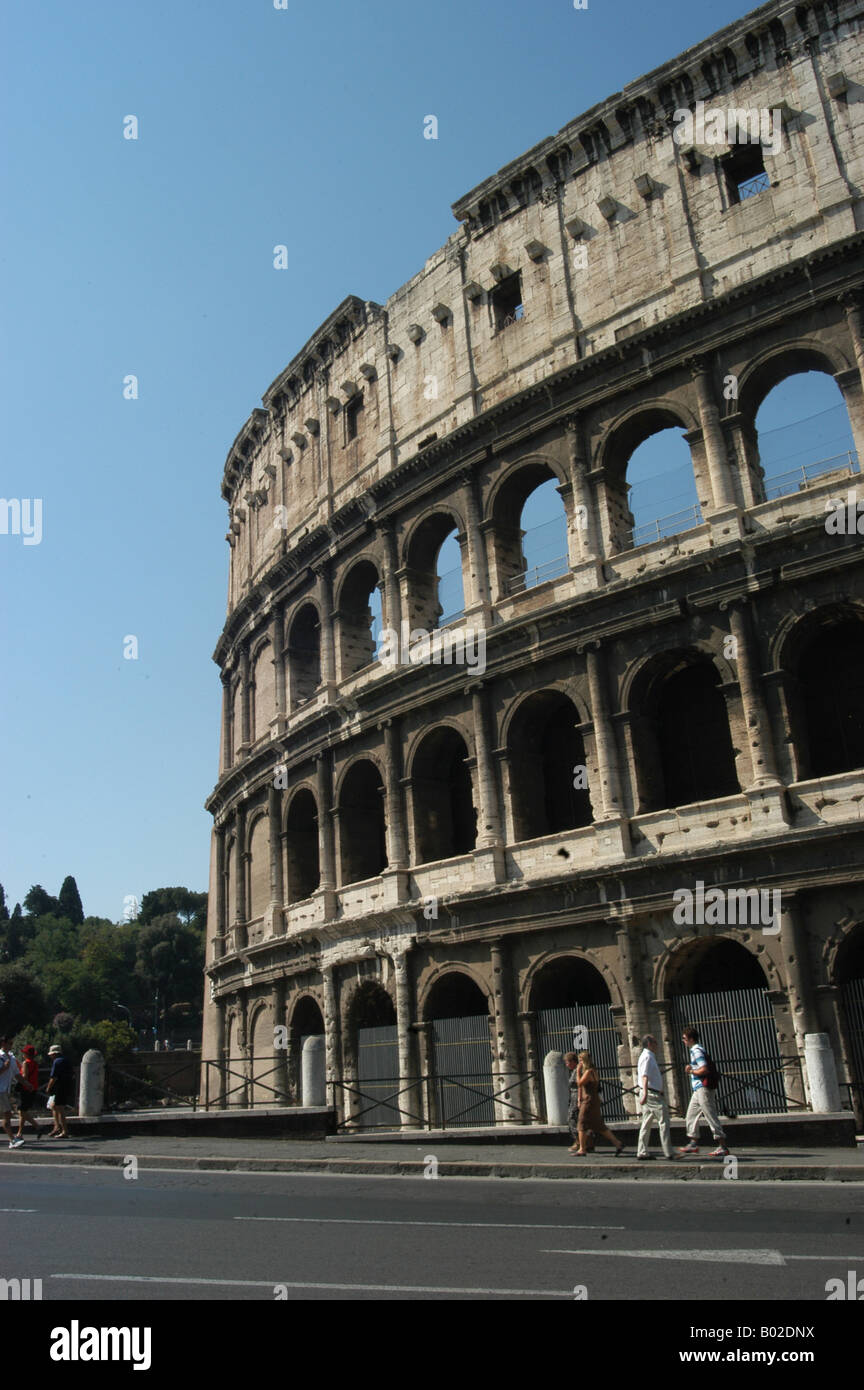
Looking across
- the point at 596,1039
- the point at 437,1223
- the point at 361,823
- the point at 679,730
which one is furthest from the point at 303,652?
the point at 437,1223

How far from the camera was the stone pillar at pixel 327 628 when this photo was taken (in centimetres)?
2502

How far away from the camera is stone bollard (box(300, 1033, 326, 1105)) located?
61.2 ft

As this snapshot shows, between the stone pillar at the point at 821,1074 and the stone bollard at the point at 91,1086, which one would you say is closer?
the stone pillar at the point at 821,1074

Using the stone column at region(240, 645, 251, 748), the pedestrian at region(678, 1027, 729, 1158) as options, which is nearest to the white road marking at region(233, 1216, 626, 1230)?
the pedestrian at region(678, 1027, 729, 1158)

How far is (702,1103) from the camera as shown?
12.5 meters

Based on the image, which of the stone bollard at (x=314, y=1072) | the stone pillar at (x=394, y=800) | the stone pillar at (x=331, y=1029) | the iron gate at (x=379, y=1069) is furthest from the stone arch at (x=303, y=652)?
the stone bollard at (x=314, y=1072)

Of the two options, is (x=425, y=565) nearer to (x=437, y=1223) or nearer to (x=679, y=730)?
(x=679, y=730)

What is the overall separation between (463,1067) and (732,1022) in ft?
17.7

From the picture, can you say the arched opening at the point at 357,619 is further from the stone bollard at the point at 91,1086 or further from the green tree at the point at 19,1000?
the green tree at the point at 19,1000

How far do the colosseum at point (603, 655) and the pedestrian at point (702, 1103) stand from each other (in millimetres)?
2518

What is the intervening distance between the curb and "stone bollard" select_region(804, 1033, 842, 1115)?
10.8 feet
